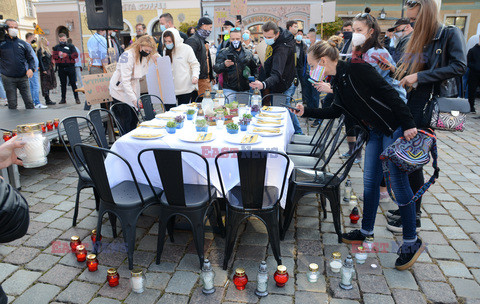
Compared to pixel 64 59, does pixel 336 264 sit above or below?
below

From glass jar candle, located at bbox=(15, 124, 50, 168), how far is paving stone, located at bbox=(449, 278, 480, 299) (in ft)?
9.09

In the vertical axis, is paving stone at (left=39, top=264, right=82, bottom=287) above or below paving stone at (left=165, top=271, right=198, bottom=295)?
above

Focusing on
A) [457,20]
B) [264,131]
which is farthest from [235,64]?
[457,20]

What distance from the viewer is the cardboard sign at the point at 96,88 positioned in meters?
5.32

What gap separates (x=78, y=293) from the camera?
2.33 meters

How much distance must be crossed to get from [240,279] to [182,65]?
159 inches

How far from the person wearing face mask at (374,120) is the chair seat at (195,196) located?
131 centimetres

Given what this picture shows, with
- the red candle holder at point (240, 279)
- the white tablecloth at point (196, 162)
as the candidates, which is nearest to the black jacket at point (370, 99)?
the white tablecloth at point (196, 162)

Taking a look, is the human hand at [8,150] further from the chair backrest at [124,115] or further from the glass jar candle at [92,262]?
the chair backrest at [124,115]

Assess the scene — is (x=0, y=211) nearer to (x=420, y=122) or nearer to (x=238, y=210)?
(x=238, y=210)

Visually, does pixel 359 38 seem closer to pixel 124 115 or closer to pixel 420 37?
pixel 420 37

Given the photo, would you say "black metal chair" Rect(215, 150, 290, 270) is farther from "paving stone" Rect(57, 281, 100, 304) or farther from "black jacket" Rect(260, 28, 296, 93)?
"black jacket" Rect(260, 28, 296, 93)

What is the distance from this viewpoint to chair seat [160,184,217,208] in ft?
8.44

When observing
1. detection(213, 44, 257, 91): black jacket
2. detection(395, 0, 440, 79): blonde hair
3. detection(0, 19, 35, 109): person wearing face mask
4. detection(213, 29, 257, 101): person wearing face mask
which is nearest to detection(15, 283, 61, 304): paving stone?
detection(395, 0, 440, 79): blonde hair
